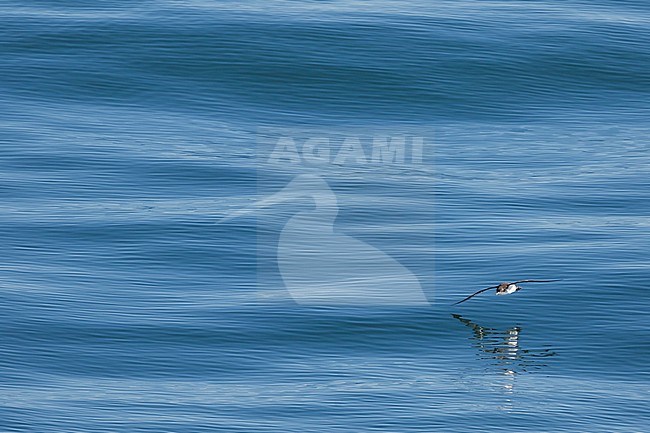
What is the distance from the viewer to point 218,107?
76625 millimetres

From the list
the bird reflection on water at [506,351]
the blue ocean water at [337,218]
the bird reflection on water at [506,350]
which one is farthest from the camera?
the bird reflection on water at [506,350]

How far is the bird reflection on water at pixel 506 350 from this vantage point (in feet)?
141

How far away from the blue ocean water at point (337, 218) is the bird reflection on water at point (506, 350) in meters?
0.10

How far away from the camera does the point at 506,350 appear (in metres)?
44.3

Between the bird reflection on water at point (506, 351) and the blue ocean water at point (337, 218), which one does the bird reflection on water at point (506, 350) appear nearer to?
the bird reflection on water at point (506, 351)

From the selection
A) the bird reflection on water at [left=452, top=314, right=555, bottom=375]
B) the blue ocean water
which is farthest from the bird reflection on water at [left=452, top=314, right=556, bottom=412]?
the blue ocean water

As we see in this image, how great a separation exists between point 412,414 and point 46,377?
10909mm

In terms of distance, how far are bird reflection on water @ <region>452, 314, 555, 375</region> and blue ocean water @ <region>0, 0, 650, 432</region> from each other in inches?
4.0

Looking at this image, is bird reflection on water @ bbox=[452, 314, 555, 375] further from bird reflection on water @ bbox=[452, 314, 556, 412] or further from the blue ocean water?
the blue ocean water

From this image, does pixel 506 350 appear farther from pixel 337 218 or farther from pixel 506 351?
pixel 337 218

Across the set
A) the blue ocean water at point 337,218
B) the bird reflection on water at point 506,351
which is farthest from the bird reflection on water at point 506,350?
the blue ocean water at point 337,218

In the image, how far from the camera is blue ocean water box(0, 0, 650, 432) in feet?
128

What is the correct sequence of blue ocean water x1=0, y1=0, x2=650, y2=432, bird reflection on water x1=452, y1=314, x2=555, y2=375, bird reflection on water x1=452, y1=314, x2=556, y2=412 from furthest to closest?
bird reflection on water x1=452, y1=314, x2=555, y2=375 → bird reflection on water x1=452, y1=314, x2=556, y2=412 → blue ocean water x1=0, y1=0, x2=650, y2=432

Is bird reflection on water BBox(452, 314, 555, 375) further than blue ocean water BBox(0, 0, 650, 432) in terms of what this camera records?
Yes
